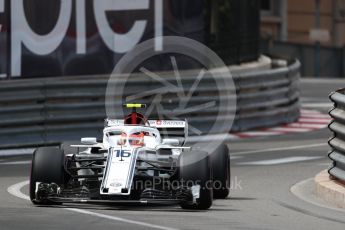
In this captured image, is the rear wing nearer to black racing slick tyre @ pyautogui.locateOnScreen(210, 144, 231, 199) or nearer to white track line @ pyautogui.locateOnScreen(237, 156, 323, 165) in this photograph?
black racing slick tyre @ pyautogui.locateOnScreen(210, 144, 231, 199)

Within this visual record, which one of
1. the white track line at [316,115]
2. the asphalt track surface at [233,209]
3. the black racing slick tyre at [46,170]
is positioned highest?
the black racing slick tyre at [46,170]

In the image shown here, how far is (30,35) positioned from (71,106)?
1.55 metres

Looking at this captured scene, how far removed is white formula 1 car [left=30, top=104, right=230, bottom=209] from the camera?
12.9 metres

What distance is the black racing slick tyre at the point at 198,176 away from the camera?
13.0 metres

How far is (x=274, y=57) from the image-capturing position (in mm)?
33594

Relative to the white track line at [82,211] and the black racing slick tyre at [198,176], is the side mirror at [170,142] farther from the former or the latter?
the white track line at [82,211]

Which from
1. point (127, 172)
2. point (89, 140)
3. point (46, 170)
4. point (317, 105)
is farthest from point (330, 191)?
point (317, 105)

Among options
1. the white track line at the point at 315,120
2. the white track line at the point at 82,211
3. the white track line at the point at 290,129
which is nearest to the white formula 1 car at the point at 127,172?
the white track line at the point at 82,211

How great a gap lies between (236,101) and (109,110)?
412 centimetres

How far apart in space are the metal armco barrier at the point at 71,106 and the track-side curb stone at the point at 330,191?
6.73 metres

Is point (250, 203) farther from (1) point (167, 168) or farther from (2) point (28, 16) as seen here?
(2) point (28, 16)

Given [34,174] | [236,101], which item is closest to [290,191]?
[34,174]

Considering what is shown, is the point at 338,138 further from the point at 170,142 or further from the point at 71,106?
the point at 71,106

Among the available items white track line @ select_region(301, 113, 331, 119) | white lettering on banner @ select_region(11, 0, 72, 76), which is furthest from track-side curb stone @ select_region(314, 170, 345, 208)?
white track line @ select_region(301, 113, 331, 119)
